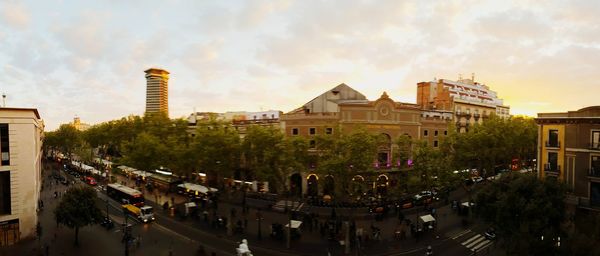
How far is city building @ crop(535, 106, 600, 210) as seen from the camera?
28.2 meters

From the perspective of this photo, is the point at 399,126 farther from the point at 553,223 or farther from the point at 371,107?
the point at 553,223

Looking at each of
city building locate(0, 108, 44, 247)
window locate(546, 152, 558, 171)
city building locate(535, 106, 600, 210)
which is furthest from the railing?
city building locate(0, 108, 44, 247)

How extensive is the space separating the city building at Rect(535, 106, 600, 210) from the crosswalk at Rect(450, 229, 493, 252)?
752 cm

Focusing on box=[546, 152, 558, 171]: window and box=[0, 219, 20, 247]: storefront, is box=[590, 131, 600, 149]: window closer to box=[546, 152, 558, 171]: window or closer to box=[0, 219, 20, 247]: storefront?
box=[546, 152, 558, 171]: window

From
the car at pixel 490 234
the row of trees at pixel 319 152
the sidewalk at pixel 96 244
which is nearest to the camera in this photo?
the sidewalk at pixel 96 244

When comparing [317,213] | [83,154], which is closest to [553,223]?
[317,213]

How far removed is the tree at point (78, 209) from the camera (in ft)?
85.7

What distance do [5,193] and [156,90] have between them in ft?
415

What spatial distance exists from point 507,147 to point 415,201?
614 inches

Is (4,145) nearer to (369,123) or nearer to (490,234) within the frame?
→ (369,123)

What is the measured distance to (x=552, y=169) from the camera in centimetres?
3094

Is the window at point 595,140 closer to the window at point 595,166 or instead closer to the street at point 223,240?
the window at point 595,166

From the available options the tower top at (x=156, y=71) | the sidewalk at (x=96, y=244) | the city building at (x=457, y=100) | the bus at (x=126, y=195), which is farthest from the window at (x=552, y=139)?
the tower top at (x=156, y=71)

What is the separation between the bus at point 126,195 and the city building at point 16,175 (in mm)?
10648
